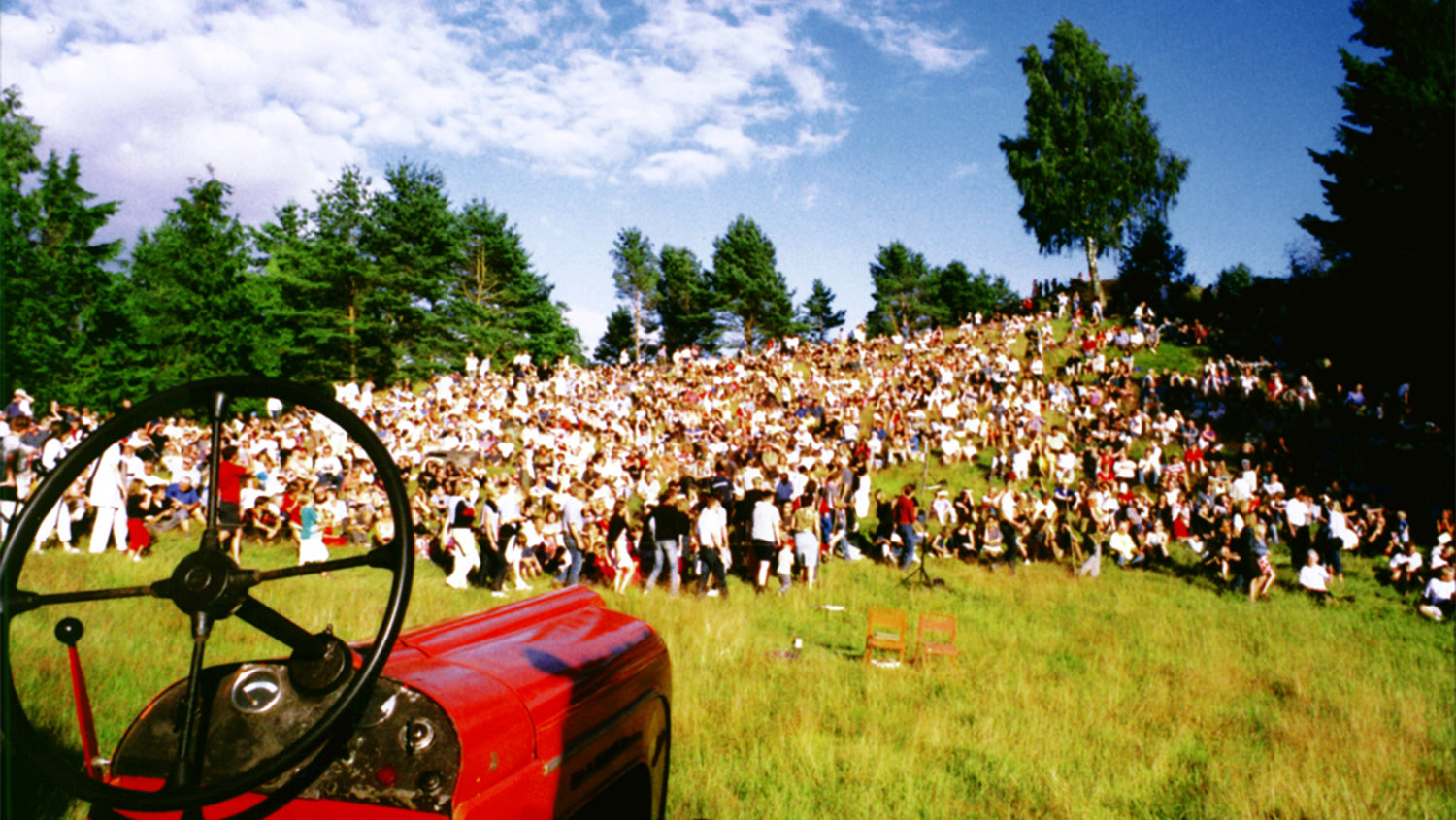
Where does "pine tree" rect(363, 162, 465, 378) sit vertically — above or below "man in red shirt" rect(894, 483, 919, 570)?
above

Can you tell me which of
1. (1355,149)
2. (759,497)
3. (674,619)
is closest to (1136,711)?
(674,619)

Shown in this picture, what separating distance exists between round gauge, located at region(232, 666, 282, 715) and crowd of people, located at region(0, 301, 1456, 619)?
4018mm

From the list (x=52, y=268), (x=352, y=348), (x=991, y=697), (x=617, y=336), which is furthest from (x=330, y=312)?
(x=991, y=697)

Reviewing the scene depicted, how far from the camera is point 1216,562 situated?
1662cm

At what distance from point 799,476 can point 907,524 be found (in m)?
2.57

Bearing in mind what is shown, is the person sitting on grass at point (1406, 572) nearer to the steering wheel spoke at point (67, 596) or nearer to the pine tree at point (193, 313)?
the steering wheel spoke at point (67, 596)

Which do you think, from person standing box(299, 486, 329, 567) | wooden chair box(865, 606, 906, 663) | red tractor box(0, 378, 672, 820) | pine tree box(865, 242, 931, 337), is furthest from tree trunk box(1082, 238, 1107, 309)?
red tractor box(0, 378, 672, 820)

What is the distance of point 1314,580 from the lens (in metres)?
14.6

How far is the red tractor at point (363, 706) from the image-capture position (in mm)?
1306

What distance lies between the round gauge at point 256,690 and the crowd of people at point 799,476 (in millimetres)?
4018

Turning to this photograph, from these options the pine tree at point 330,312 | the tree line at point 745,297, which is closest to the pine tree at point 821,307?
the tree line at point 745,297

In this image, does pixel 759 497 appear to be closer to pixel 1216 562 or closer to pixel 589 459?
pixel 589 459

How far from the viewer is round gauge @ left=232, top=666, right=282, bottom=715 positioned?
205cm

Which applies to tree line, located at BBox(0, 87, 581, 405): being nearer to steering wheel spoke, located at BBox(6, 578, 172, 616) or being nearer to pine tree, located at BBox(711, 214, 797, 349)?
pine tree, located at BBox(711, 214, 797, 349)
